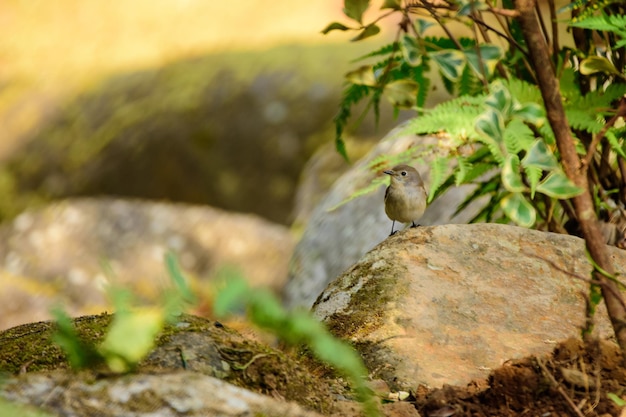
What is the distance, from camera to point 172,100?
7.28 m

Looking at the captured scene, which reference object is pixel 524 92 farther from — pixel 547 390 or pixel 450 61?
pixel 547 390

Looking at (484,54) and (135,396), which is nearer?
(135,396)

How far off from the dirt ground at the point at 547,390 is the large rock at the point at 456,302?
13 centimetres

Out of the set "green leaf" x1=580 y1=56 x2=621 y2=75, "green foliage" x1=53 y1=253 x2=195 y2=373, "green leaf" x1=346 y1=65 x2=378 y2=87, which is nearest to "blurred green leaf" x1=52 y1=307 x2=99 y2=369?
"green foliage" x1=53 y1=253 x2=195 y2=373

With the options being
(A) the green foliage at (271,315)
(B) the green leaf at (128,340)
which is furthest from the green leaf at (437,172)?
(B) the green leaf at (128,340)

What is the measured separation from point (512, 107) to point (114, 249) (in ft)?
18.1

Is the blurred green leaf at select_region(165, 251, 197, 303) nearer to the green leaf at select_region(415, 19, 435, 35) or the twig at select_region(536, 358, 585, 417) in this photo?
the twig at select_region(536, 358, 585, 417)

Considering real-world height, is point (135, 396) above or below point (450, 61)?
below

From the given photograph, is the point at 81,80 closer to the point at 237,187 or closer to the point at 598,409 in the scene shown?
the point at 237,187

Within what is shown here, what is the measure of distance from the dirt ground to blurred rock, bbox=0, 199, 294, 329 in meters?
4.29

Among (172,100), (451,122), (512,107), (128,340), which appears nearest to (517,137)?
(451,122)

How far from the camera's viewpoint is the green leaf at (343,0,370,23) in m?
2.24

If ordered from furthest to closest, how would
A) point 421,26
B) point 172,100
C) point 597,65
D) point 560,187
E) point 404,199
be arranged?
point 172,100
point 404,199
point 421,26
point 597,65
point 560,187

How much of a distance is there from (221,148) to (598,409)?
524 centimetres
